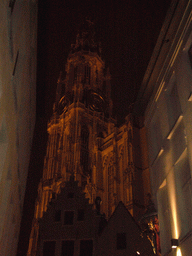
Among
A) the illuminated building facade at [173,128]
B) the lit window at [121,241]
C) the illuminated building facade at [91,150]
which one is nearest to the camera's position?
the illuminated building facade at [173,128]

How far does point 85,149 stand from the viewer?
44.2 meters

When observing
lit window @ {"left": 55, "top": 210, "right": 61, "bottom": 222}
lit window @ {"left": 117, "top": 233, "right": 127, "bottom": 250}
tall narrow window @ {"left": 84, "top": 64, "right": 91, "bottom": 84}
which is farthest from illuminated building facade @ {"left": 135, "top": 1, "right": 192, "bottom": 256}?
tall narrow window @ {"left": 84, "top": 64, "right": 91, "bottom": 84}

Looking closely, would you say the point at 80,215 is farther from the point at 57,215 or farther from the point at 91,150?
the point at 91,150

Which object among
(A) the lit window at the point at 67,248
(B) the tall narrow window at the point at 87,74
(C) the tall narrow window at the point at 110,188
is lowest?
(A) the lit window at the point at 67,248

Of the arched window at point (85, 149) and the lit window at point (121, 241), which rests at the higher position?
the arched window at point (85, 149)

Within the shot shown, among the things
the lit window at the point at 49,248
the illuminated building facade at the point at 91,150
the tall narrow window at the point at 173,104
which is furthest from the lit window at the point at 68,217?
the illuminated building facade at the point at 91,150

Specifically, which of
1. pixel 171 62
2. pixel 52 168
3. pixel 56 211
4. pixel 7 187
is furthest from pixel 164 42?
pixel 52 168

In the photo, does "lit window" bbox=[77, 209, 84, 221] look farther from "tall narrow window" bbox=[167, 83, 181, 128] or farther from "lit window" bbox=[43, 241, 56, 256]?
"tall narrow window" bbox=[167, 83, 181, 128]

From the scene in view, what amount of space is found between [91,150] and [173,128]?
33600mm

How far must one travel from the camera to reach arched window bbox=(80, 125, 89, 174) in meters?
43.0

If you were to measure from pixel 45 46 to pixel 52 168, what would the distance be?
1276 inches

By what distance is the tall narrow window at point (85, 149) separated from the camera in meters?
43.0

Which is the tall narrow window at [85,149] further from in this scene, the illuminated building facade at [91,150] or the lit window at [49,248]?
the lit window at [49,248]

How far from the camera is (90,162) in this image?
142 feet
